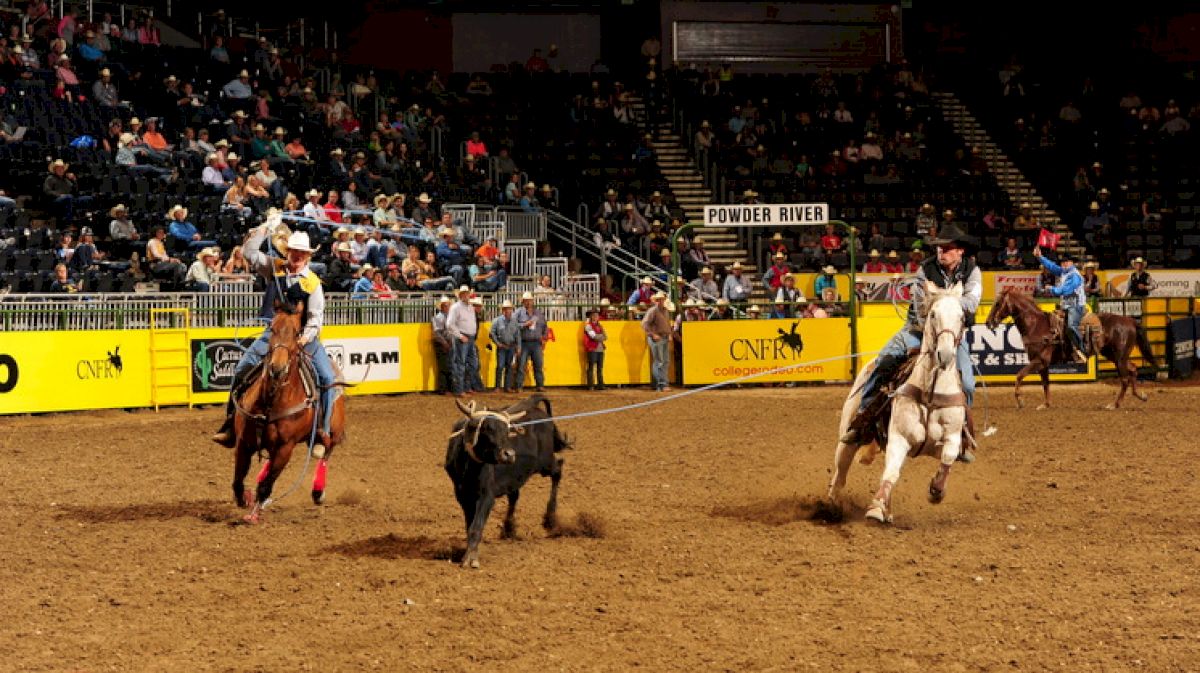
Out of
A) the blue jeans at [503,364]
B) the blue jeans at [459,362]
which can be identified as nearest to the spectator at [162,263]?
the blue jeans at [459,362]

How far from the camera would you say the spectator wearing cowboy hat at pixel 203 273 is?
20766mm

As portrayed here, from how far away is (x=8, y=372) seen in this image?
1889 cm

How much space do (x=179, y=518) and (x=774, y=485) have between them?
16.7 feet

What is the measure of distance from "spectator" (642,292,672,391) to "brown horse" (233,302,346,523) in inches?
553

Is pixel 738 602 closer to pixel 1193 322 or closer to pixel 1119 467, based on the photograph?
pixel 1119 467

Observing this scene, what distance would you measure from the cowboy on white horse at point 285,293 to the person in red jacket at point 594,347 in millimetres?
13335

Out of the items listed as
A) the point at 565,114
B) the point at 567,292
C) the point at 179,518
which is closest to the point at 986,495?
the point at 179,518

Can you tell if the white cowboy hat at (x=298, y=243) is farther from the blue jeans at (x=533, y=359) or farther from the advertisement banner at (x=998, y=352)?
the advertisement banner at (x=998, y=352)

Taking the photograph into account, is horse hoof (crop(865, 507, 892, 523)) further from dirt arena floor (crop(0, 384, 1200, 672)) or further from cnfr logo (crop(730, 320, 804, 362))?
cnfr logo (crop(730, 320, 804, 362))

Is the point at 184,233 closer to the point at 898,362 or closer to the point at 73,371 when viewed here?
the point at 73,371

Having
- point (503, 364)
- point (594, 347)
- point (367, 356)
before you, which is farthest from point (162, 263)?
point (594, 347)

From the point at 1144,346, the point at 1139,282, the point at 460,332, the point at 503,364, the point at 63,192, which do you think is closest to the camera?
the point at 63,192

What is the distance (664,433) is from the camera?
17016 mm

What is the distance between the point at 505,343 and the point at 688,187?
12.8 meters
